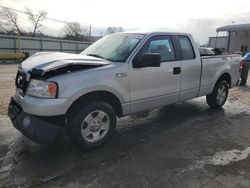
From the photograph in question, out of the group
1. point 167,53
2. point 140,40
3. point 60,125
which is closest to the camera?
point 60,125

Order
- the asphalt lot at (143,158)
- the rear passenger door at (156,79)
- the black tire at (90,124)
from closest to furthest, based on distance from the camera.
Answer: the asphalt lot at (143,158) < the black tire at (90,124) < the rear passenger door at (156,79)

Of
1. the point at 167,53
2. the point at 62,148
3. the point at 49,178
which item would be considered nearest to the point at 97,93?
the point at 62,148

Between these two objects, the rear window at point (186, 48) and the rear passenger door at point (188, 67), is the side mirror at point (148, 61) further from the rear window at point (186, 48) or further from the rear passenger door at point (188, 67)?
the rear window at point (186, 48)

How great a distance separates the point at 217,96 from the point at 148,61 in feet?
10.6

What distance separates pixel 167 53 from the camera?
5.32m

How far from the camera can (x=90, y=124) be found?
422cm

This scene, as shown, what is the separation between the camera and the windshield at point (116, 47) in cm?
474

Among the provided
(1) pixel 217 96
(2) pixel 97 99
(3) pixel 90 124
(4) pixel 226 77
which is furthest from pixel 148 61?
(4) pixel 226 77

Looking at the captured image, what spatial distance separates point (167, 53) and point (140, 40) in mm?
723

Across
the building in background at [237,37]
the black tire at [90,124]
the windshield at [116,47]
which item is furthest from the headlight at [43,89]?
the building in background at [237,37]

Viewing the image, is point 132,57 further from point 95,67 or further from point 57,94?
point 57,94

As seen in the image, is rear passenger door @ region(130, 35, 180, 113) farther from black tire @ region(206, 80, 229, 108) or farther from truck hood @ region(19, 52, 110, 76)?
black tire @ region(206, 80, 229, 108)

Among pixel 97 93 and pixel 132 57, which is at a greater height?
pixel 132 57

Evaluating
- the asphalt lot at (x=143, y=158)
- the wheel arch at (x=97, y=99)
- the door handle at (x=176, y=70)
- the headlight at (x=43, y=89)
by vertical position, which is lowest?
the asphalt lot at (x=143, y=158)
